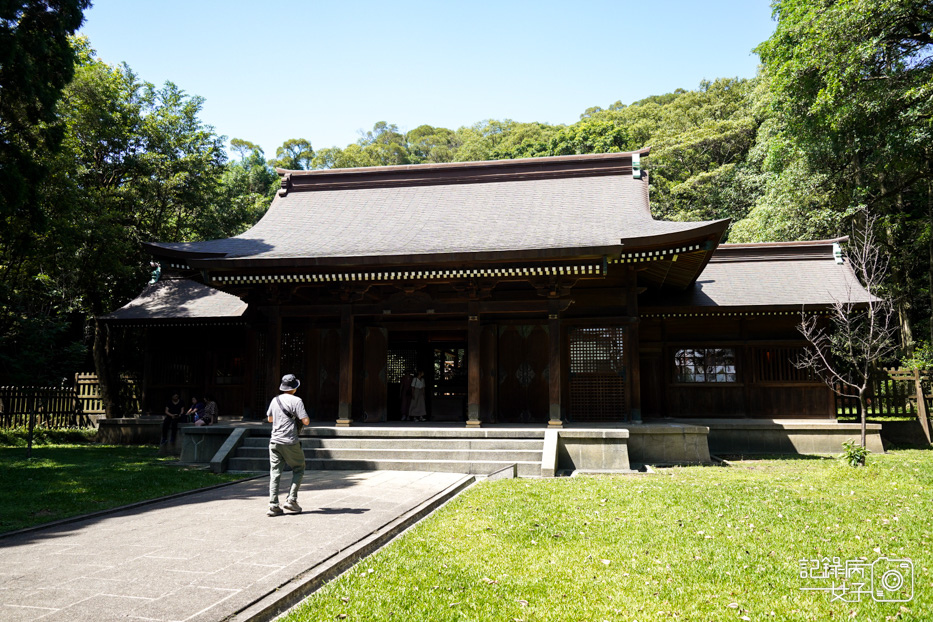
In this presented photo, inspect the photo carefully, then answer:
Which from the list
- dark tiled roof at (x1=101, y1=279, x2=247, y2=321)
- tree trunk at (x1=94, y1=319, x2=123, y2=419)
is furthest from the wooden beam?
tree trunk at (x1=94, y1=319, x2=123, y2=419)

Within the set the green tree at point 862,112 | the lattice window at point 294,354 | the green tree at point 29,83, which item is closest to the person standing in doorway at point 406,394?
the lattice window at point 294,354

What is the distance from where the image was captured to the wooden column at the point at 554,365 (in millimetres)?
12560

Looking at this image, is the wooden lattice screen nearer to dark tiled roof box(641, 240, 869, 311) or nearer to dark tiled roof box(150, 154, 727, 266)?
dark tiled roof box(641, 240, 869, 311)

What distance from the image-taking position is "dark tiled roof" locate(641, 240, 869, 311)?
15.3 metres

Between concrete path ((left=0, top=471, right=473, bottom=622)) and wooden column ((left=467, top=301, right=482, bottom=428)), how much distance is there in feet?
13.6

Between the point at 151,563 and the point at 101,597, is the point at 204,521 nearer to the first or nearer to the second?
the point at 151,563

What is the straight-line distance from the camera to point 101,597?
4207mm

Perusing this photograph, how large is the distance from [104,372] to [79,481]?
11.3 metres

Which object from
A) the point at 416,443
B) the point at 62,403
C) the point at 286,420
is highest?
the point at 286,420

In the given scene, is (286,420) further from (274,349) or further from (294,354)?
(294,354)

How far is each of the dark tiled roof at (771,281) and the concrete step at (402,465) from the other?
6.74 meters

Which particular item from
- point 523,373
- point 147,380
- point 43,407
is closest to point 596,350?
point 523,373

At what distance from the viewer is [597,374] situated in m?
14.1

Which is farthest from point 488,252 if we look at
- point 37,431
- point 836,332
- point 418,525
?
point 37,431
